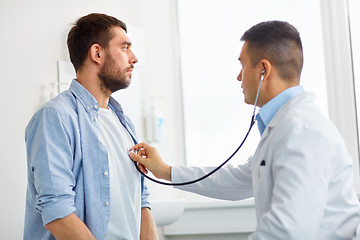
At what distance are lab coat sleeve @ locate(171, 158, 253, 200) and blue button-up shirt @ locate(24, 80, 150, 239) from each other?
1.04 feet

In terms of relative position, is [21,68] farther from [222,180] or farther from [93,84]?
[222,180]

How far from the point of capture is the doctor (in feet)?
3.93

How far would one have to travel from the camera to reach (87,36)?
181 cm

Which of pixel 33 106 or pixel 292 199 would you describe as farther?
pixel 33 106

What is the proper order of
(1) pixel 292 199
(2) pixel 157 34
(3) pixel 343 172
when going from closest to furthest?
(1) pixel 292 199, (3) pixel 343 172, (2) pixel 157 34

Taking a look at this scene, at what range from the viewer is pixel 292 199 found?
1.19 m

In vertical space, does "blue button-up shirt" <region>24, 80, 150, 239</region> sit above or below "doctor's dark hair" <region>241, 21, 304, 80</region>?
below

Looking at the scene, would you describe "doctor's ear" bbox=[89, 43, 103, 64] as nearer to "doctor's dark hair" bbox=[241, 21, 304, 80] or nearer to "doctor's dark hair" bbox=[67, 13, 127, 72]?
"doctor's dark hair" bbox=[67, 13, 127, 72]

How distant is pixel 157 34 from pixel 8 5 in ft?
4.73

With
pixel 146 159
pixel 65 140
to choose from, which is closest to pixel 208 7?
pixel 146 159

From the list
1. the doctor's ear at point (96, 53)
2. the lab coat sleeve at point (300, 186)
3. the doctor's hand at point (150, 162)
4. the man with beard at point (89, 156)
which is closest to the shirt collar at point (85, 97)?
the man with beard at point (89, 156)

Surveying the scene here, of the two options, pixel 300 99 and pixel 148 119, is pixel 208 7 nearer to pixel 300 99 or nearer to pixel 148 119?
pixel 148 119

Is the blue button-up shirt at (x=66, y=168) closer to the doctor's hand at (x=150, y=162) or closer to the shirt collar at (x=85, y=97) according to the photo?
the shirt collar at (x=85, y=97)

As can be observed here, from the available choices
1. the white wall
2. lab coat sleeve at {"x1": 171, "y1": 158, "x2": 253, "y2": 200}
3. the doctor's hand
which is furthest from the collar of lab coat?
the white wall
